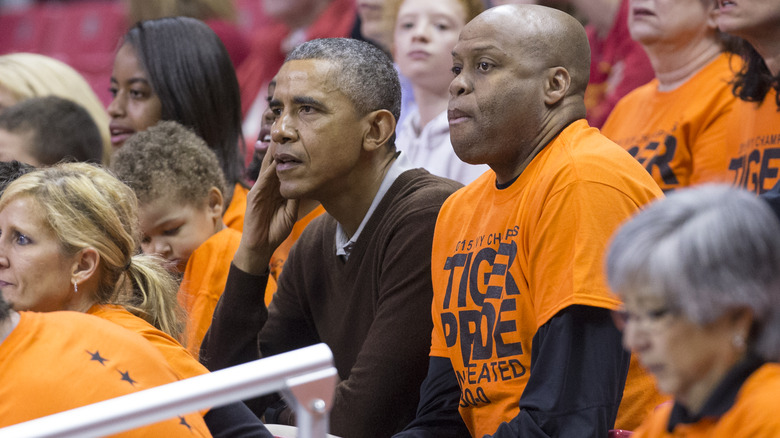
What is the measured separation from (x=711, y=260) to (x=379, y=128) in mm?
1659

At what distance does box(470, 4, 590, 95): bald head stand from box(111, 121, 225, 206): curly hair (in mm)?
1187

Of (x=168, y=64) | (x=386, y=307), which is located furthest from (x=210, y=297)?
(x=168, y=64)

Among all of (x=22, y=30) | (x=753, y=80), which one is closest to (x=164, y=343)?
(x=753, y=80)

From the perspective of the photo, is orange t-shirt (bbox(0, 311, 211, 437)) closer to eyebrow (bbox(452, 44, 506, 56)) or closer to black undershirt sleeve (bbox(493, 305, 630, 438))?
black undershirt sleeve (bbox(493, 305, 630, 438))

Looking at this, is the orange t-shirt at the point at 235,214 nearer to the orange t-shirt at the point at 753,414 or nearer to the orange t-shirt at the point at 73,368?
the orange t-shirt at the point at 73,368

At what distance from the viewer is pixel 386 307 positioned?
8.49 ft

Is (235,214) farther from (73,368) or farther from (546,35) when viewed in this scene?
(73,368)

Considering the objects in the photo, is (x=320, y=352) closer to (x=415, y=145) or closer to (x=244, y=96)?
(x=415, y=145)

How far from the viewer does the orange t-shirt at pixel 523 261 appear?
6.72ft

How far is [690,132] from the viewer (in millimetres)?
3307

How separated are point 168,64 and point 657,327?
2.91m

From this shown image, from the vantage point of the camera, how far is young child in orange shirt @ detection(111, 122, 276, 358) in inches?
125

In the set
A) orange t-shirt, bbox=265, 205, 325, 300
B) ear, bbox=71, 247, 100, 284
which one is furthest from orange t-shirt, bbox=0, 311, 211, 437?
orange t-shirt, bbox=265, 205, 325, 300

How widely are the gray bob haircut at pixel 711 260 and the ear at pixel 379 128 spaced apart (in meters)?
1.54
